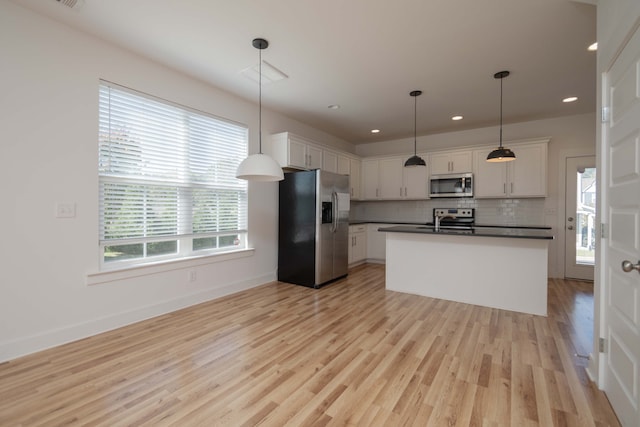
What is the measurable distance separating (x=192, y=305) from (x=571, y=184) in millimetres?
6151

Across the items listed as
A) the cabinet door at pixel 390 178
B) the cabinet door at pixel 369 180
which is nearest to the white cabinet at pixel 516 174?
the cabinet door at pixel 390 178

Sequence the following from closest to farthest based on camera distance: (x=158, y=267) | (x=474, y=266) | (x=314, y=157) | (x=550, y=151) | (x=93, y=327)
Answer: (x=93, y=327), (x=158, y=267), (x=474, y=266), (x=550, y=151), (x=314, y=157)

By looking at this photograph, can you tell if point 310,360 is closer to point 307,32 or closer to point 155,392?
point 155,392

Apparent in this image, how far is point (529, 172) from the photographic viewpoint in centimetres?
478

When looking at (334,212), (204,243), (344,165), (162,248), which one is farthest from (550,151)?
(162,248)

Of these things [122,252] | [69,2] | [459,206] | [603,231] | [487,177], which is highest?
[69,2]

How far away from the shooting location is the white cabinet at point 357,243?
5.64m

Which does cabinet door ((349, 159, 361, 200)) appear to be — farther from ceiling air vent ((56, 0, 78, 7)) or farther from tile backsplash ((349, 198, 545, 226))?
ceiling air vent ((56, 0, 78, 7))

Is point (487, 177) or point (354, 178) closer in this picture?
point (487, 177)

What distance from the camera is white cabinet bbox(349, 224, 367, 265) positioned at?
5637 millimetres

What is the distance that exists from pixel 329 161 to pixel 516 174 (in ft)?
10.8

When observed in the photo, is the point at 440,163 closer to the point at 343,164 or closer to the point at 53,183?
the point at 343,164

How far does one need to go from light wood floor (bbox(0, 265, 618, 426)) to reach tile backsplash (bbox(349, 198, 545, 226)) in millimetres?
2232

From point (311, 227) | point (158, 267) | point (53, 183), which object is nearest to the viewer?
point (53, 183)
